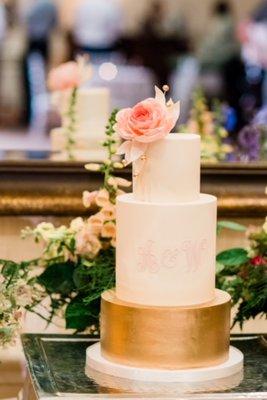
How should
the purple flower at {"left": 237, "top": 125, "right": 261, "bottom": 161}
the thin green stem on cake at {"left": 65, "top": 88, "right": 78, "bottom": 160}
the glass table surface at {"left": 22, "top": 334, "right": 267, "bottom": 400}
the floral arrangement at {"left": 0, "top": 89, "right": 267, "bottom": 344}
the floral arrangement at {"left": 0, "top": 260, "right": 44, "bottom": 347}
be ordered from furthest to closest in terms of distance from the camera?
the purple flower at {"left": 237, "top": 125, "right": 261, "bottom": 161} < the thin green stem on cake at {"left": 65, "top": 88, "right": 78, "bottom": 160} < the floral arrangement at {"left": 0, "top": 89, "right": 267, "bottom": 344} < the floral arrangement at {"left": 0, "top": 260, "right": 44, "bottom": 347} < the glass table surface at {"left": 22, "top": 334, "right": 267, "bottom": 400}

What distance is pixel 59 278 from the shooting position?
9.30ft

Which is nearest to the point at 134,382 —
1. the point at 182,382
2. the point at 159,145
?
the point at 182,382

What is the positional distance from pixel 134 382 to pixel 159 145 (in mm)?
402

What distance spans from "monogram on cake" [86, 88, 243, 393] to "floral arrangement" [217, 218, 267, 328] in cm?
32

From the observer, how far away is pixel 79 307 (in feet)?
9.07

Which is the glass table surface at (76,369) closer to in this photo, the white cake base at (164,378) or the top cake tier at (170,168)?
the white cake base at (164,378)

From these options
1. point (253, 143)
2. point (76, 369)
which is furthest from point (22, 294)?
point (253, 143)

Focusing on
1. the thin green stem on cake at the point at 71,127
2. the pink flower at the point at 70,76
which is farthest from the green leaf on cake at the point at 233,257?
the pink flower at the point at 70,76

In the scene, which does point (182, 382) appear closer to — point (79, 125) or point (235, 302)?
point (235, 302)

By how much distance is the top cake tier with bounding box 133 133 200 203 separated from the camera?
7.85 ft

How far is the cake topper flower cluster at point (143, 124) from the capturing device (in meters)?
2.38

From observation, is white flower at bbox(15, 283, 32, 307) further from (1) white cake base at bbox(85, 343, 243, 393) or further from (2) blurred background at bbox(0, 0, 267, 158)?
(2) blurred background at bbox(0, 0, 267, 158)

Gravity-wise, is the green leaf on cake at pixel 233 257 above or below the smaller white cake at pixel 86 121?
below

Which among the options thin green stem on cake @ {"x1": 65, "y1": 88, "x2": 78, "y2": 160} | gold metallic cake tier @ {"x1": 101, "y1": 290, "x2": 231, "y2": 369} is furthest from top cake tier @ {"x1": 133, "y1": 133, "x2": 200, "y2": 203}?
thin green stem on cake @ {"x1": 65, "y1": 88, "x2": 78, "y2": 160}
